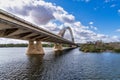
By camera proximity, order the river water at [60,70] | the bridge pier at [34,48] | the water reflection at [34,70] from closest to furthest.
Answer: the river water at [60,70]
the water reflection at [34,70]
the bridge pier at [34,48]

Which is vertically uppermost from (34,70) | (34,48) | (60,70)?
(34,48)

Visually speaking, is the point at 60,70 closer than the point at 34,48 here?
Yes

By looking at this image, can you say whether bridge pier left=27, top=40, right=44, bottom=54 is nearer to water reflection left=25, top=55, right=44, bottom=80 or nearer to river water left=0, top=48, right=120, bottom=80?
river water left=0, top=48, right=120, bottom=80

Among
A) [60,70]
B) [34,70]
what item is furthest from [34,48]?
[60,70]

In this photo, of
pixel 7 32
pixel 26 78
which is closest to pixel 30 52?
pixel 7 32

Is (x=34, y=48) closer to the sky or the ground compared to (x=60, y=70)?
closer to the sky

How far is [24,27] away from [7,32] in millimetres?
6317

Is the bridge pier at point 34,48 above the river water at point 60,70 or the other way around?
above

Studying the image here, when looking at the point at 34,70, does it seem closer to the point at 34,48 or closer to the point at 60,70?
the point at 60,70

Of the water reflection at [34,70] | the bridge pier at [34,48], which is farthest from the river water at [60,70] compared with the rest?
the bridge pier at [34,48]

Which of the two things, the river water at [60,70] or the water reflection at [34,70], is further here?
the water reflection at [34,70]

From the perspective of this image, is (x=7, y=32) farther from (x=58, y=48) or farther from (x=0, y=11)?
(x=58, y=48)

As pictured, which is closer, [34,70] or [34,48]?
[34,70]

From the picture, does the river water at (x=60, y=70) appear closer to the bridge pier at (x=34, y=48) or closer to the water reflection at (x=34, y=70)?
the water reflection at (x=34, y=70)
